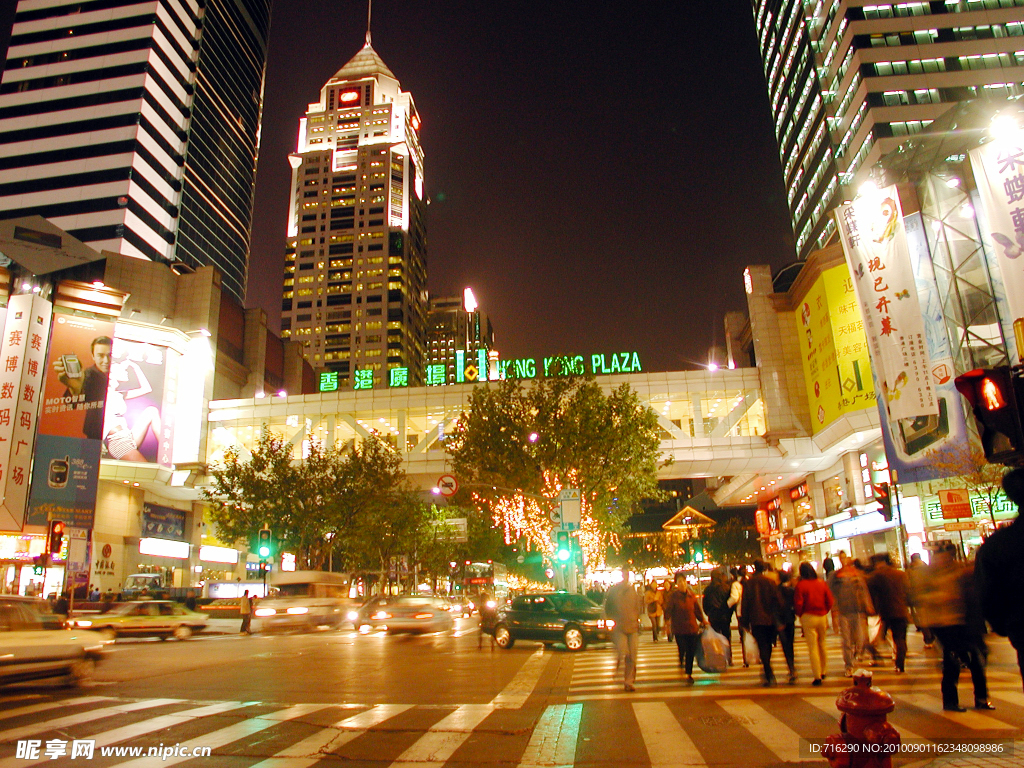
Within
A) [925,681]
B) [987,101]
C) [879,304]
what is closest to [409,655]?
[925,681]

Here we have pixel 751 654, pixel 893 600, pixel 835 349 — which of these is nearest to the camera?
pixel 893 600

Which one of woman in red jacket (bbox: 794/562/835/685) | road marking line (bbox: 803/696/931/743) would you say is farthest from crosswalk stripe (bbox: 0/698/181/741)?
woman in red jacket (bbox: 794/562/835/685)

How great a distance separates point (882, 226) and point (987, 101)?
9273 mm

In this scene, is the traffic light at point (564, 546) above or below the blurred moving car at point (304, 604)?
above

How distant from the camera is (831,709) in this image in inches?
342

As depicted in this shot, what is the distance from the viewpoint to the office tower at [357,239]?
148 metres

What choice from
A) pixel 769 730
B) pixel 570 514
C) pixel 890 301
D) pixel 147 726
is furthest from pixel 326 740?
Result: pixel 890 301

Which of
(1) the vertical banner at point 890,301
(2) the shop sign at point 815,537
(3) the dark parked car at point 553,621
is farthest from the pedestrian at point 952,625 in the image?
(2) the shop sign at point 815,537

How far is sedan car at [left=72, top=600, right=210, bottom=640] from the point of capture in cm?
2588

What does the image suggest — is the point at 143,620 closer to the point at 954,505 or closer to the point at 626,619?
the point at 626,619

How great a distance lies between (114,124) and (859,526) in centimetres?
10424

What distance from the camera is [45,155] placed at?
96.2 meters

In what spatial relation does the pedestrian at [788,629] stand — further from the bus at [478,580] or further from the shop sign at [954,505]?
the bus at [478,580]

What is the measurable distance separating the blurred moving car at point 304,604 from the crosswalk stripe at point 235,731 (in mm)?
25621
